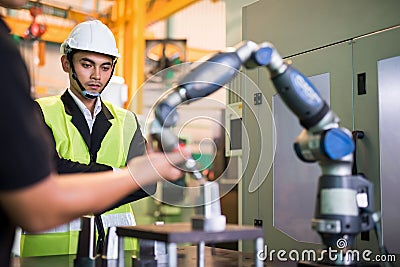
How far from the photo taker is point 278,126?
234cm

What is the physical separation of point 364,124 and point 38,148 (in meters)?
1.53

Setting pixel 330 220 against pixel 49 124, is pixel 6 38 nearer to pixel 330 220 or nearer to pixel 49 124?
pixel 330 220

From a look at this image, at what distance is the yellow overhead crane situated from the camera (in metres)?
5.10

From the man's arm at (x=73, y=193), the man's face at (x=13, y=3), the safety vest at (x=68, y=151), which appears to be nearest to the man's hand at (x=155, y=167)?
the man's arm at (x=73, y=193)

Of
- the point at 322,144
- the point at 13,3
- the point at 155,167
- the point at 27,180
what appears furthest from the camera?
the point at 13,3

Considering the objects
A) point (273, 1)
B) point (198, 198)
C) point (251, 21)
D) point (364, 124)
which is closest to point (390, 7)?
point (364, 124)

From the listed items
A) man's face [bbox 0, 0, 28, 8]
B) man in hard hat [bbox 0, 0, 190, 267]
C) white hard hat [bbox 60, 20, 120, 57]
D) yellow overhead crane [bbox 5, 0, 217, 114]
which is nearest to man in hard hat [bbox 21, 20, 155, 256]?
white hard hat [bbox 60, 20, 120, 57]

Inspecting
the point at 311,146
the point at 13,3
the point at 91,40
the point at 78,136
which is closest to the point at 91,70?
the point at 91,40

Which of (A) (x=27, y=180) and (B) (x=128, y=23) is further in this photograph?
(B) (x=128, y=23)

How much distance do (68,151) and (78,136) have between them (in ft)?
0.23

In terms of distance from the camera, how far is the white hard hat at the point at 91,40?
1.93 metres

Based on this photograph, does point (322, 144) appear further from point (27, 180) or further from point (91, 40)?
point (91, 40)

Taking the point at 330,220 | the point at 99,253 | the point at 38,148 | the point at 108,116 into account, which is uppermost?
the point at 108,116

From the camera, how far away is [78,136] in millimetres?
1885
